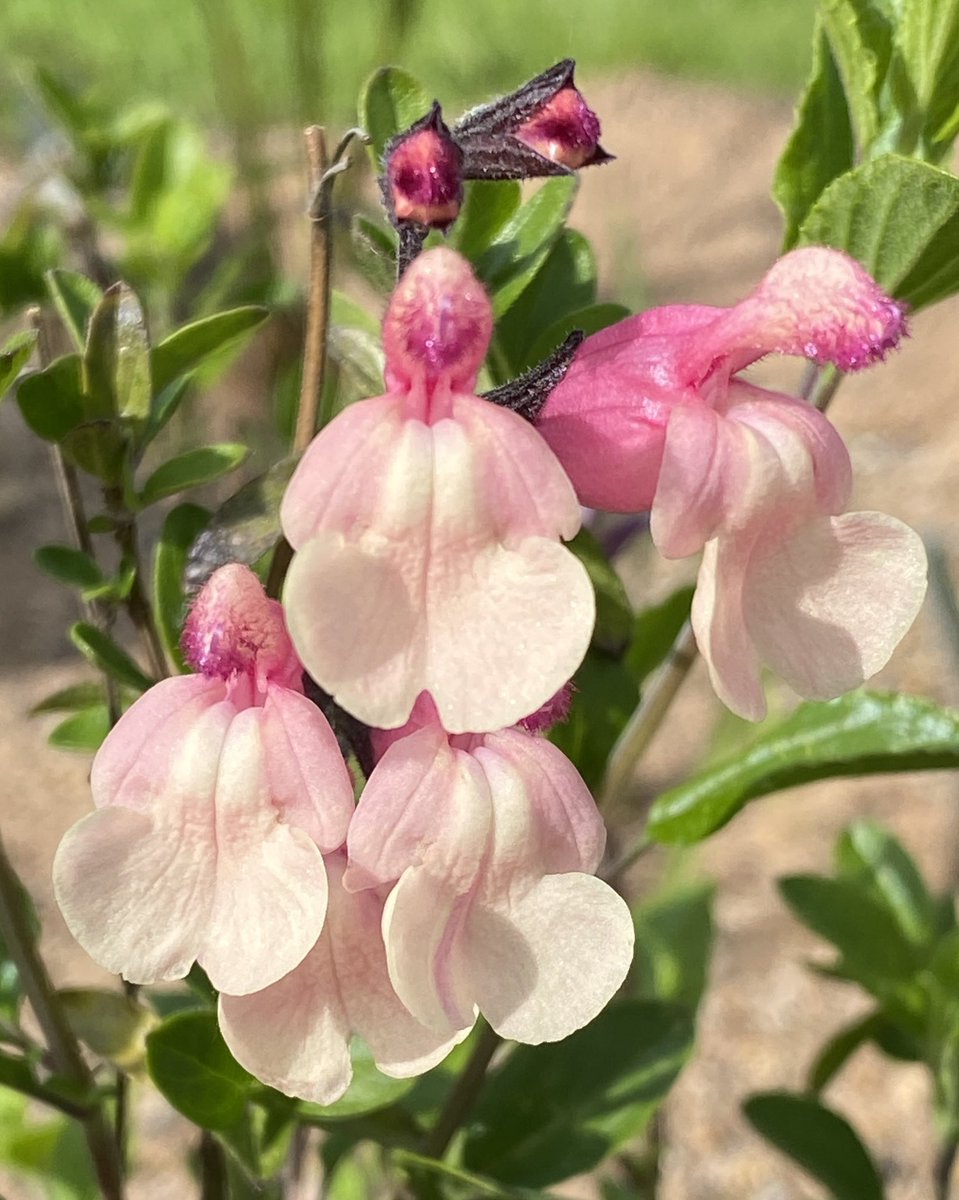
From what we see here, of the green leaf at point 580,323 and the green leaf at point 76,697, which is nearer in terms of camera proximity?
the green leaf at point 580,323

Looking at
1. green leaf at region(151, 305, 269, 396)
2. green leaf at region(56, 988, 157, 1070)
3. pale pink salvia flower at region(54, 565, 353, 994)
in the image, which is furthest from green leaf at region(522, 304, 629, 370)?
green leaf at region(56, 988, 157, 1070)

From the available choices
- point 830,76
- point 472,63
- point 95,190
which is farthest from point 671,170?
point 830,76

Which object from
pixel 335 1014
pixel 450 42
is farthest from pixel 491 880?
pixel 450 42

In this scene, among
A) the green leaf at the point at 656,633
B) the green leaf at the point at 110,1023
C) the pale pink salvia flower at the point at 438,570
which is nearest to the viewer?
the pale pink salvia flower at the point at 438,570

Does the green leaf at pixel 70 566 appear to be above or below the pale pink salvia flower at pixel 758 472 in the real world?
below

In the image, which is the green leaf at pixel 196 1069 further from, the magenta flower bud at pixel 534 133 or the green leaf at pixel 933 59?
the green leaf at pixel 933 59

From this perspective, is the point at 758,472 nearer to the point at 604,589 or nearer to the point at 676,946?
the point at 604,589

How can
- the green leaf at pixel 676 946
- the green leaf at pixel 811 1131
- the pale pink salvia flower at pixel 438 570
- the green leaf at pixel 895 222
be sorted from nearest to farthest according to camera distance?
the pale pink salvia flower at pixel 438 570, the green leaf at pixel 895 222, the green leaf at pixel 811 1131, the green leaf at pixel 676 946

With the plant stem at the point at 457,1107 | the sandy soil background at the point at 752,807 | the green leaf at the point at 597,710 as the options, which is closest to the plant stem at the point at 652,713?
the green leaf at the point at 597,710
